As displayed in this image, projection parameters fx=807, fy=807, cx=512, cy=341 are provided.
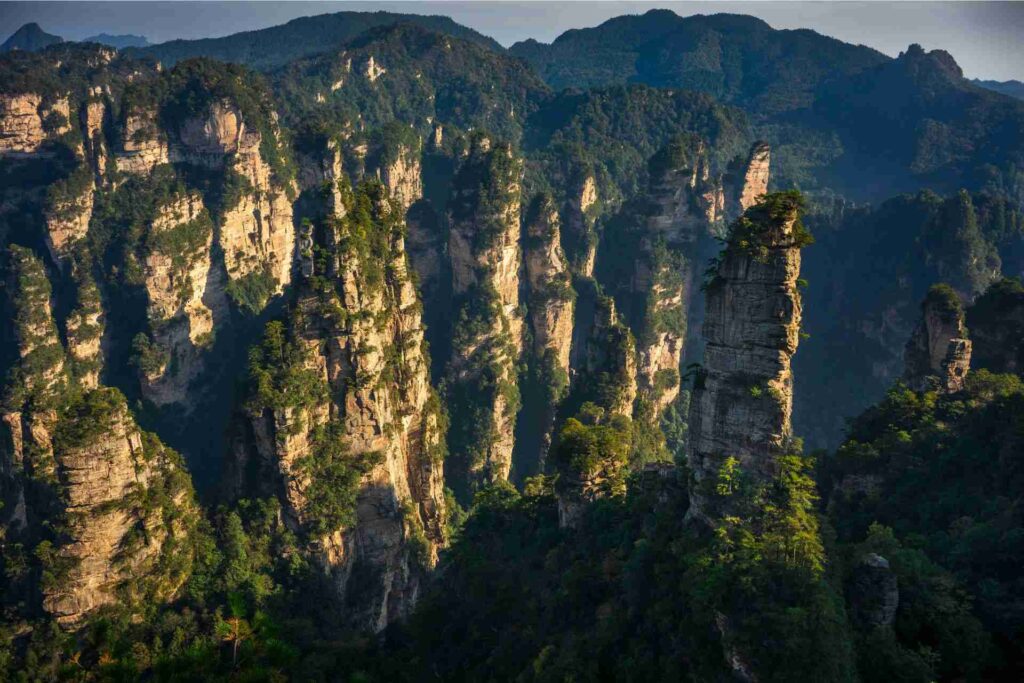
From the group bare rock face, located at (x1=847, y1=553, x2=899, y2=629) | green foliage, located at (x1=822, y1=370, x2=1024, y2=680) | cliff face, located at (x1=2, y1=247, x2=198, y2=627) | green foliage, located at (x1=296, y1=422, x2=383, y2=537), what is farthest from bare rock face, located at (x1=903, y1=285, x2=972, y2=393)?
cliff face, located at (x1=2, y1=247, x2=198, y2=627)

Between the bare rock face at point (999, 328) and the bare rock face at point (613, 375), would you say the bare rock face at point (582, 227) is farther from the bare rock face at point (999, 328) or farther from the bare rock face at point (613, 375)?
the bare rock face at point (999, 328)

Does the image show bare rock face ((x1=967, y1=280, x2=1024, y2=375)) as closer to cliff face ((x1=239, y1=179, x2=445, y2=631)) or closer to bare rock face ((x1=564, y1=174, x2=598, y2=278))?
cliff face ((x1=239, y1=179, x2=445, y2=631))

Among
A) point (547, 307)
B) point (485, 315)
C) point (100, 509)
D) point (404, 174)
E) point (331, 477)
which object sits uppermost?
point (404, 174)

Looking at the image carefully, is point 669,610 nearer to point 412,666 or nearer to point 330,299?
point 412,666

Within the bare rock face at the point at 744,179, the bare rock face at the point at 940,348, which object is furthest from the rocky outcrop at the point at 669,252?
the bare rock face at the point at 940,348

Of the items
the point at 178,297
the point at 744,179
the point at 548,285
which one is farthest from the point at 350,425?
the point at 744,179

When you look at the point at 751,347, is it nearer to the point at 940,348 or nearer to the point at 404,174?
the point at 940,348
